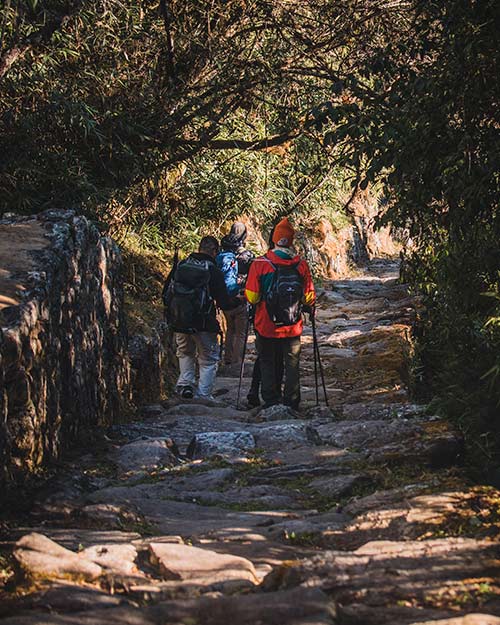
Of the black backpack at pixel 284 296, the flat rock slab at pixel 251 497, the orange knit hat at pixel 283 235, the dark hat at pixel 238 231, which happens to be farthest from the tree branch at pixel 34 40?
the flat rock slab at pixel 251 497

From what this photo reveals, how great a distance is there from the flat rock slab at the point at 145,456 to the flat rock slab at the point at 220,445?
0.21 m

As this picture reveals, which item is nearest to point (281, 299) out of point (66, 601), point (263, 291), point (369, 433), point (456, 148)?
point (263, 291)

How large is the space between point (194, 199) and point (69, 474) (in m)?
10.2

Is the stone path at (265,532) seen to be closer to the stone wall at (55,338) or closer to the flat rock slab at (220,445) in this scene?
the flat rock slab at (220,445)

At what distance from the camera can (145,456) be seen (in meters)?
7.66

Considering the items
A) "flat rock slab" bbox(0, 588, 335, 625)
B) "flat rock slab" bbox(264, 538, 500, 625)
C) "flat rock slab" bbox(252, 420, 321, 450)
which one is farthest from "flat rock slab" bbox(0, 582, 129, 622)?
"flat rock slab" bbox(252, 420, 321, 450)

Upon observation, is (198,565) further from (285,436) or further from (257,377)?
(257,377)

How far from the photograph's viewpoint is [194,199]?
16422 millimetres

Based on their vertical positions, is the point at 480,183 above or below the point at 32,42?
below

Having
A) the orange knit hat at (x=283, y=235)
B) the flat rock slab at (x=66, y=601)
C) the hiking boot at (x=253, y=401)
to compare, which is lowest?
the hiking boot at (x=253, y=401)

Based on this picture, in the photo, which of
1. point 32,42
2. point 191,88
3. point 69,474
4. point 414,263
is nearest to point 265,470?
point 69,474

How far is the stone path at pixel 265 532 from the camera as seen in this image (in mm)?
3633

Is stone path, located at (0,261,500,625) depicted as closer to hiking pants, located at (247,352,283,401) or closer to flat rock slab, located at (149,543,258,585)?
flat rock slab, located at (149,543,258,585)

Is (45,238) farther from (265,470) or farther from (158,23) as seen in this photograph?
(158,23)
